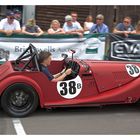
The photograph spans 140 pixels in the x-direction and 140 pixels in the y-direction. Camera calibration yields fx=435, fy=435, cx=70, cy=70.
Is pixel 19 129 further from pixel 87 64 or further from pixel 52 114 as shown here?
pixel 87 64

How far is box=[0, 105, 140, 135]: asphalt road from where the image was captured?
661cm

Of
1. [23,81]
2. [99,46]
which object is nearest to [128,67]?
[23,81]

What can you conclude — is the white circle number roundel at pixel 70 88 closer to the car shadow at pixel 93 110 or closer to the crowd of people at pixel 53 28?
the car shadow at pixel 93 110

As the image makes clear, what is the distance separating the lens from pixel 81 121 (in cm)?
718

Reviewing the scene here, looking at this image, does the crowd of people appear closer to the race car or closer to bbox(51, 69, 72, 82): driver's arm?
the race car

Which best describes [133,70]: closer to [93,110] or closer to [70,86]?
[93,110]

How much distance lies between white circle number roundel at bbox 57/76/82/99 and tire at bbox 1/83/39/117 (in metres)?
0.44

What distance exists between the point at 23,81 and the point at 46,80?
0.39 meters

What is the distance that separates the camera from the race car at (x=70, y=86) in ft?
23.9

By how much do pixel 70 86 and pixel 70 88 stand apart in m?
0.04

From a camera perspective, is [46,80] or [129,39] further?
[129,39]

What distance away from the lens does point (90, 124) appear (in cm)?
700

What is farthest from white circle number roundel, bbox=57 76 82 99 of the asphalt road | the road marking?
the road marking

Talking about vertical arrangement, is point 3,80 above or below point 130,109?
above
